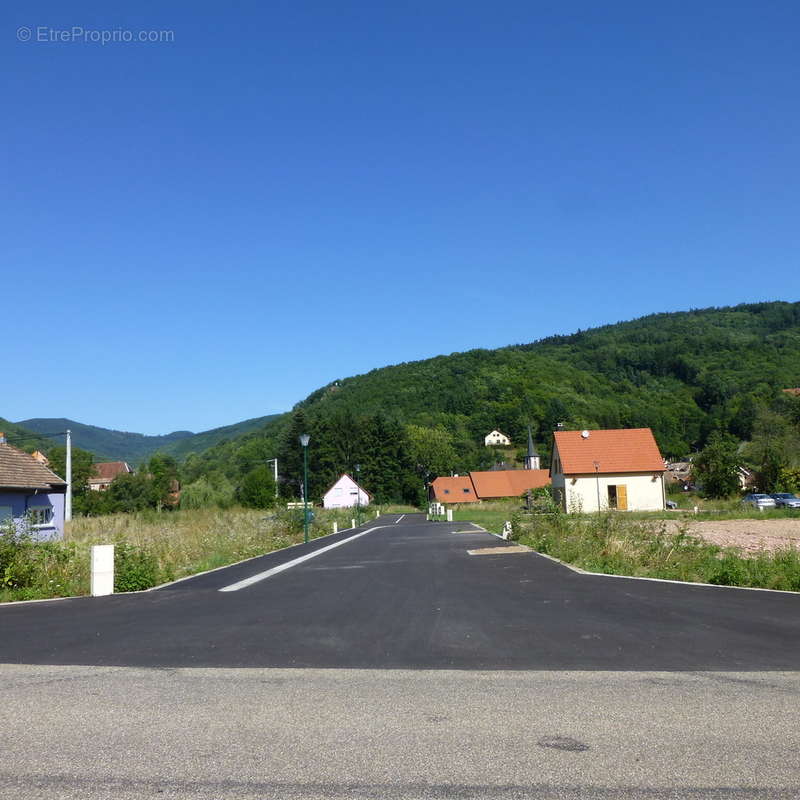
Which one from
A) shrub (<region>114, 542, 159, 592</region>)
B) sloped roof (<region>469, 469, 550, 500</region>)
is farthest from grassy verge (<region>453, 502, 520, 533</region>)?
sloped roof (<region>469, 469, 550, 500</region>)

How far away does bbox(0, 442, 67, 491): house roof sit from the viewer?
95.2 feet

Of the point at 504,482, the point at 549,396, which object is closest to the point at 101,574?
the point at 504,482

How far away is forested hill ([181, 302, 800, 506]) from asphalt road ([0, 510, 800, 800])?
97017 mm

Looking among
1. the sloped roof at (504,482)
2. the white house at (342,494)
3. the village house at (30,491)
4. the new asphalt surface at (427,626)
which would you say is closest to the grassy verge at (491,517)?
the village house at (30,491)

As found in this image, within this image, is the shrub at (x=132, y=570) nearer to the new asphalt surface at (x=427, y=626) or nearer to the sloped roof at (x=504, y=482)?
the new asphalt surface at (x=427, y=626)

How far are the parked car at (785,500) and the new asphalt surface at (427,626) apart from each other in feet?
144

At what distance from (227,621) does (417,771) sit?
19.6 ft

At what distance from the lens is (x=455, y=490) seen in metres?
110

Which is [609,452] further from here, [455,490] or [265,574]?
[455,490]

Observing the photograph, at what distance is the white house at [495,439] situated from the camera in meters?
147

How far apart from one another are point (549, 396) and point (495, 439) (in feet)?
59.1

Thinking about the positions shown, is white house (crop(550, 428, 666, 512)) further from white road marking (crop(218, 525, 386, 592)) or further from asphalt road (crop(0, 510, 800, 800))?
asphalt road (crop(0, 510, 800, 800))

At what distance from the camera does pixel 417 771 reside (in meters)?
4.40

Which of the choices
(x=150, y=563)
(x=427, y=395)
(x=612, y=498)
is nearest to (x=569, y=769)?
(x=150, y=563)
